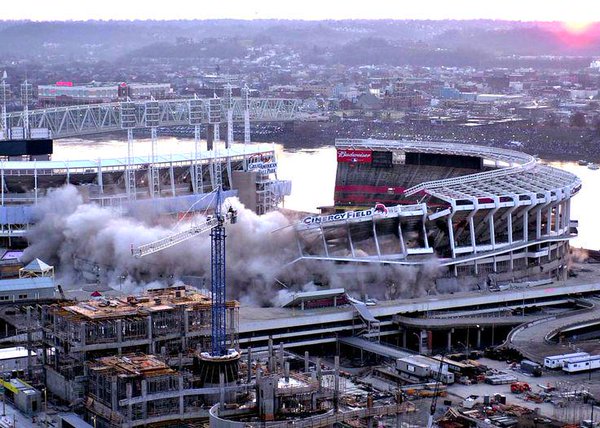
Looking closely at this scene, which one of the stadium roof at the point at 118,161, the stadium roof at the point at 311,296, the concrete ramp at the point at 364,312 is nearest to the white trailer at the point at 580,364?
the concrete ramp at the point at 364,312

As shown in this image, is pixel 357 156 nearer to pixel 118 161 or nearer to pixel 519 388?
pixel 118 161

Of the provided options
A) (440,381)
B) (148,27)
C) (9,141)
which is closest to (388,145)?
(9,141)

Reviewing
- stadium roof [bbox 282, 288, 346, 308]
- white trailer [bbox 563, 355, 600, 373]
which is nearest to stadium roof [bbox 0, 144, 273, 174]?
stadium roof [bbox 282, 288, 346, 308]

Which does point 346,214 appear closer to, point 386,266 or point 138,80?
point 386,266

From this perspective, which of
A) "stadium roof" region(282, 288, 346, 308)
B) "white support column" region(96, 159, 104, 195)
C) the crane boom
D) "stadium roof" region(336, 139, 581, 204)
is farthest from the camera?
"white support column" region(96, 159, 104, 195)

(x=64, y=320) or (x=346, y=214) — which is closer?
(x=64, y=320)

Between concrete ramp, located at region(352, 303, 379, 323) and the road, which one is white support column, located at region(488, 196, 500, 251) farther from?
concrete ramp, located at region(352, 303, 379, 323)
